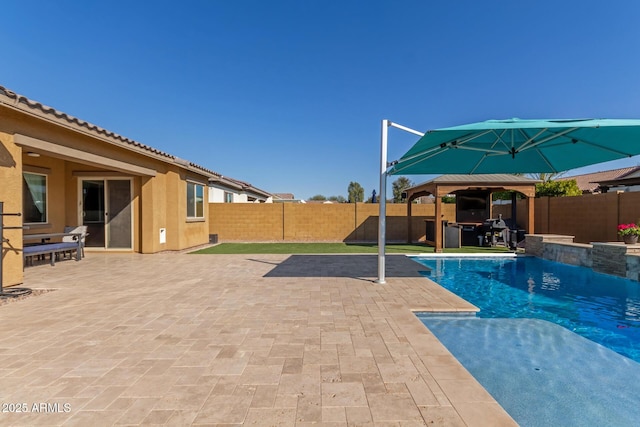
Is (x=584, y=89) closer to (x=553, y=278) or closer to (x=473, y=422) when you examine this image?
(x=553, y=278)

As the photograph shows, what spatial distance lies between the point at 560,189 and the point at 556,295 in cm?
1834

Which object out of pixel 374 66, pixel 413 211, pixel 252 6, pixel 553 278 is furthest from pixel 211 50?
pixel 553 278

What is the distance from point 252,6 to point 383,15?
5000 mm

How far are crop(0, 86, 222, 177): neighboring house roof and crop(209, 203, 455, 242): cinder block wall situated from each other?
6125 mm

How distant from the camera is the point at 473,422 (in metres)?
2.22

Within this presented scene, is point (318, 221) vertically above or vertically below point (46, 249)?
above

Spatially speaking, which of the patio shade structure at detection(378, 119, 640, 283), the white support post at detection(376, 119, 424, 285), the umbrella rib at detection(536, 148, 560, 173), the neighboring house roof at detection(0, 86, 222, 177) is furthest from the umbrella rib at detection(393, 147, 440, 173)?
the neighboring house roof at detection(0, 86, 222, 177)

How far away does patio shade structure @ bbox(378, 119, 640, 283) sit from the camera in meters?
4.76

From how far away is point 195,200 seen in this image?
13750mm

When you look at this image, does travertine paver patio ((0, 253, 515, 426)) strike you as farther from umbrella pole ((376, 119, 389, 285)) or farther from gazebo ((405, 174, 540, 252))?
gazebo ((405, 174, 540, 252))

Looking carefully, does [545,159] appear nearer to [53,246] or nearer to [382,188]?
[382,188]

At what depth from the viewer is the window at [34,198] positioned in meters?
9.29

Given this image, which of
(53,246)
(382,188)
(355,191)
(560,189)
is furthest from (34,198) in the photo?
(355,191)

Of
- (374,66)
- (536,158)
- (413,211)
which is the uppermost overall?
(374,66)
